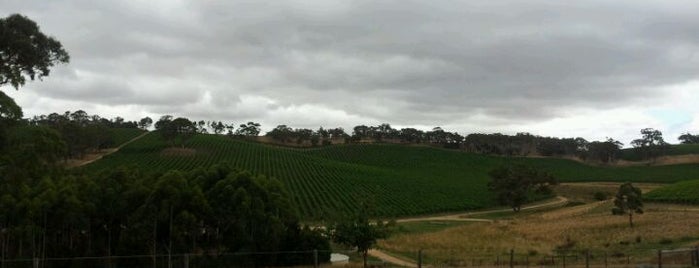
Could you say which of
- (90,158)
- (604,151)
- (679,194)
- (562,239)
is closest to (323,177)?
(90,158)

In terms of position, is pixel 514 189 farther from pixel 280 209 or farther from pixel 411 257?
pixel 280 209

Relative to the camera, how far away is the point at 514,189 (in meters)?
102

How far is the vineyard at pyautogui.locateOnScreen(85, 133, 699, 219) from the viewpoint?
9350 cm

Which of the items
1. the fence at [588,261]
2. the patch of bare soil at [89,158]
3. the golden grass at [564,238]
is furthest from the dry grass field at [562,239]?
the patch of bare soil at [89,158]

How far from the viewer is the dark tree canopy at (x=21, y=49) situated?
33.0 meters

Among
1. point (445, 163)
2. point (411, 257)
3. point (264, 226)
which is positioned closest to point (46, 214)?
point (264, 226)

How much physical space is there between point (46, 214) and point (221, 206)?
9.47 metres

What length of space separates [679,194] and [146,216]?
3207 inches

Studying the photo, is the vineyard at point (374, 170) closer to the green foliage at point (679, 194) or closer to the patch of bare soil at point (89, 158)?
the patch of bare soil at point (89, 158)

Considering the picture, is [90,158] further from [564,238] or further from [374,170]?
[564,238]

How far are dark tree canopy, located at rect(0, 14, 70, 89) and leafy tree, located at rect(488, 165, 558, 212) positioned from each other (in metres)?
79.5

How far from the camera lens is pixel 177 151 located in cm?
13725

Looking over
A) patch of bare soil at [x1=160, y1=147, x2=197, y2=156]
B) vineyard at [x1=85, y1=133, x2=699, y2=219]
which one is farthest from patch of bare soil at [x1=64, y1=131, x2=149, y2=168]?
patch of bare soil at [x1=160, y1=147, x2=197, y2=156]

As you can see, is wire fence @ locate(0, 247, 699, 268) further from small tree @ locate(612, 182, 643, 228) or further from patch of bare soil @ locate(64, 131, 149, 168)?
patch of bare soil @ locate(64, 131, 149, 168)
